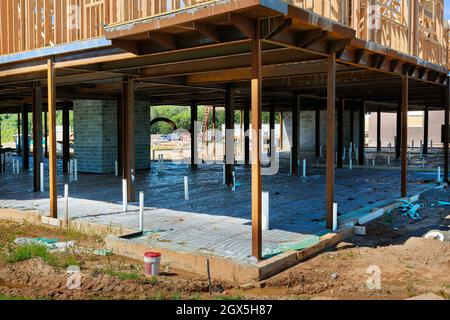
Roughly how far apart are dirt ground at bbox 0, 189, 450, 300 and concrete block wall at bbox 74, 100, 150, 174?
1283 centimetres

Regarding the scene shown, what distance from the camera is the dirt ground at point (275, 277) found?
6.61 m

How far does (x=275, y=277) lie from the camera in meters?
7.44

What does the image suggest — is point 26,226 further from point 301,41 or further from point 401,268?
point 401,268

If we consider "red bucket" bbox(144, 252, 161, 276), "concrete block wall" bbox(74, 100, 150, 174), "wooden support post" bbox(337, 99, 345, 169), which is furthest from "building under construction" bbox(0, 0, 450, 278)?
"wooden support post" bbox(337, 99, 345, 169)

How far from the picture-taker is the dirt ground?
6605 millimetres

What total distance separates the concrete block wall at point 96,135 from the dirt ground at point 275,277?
12834mm

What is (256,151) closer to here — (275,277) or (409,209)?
(275,277)

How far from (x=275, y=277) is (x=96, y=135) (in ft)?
55.2

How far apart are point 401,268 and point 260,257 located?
2354mm

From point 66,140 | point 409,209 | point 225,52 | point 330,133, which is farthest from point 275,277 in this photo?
point 66,140

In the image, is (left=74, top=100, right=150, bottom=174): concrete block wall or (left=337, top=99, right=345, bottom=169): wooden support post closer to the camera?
(left=74, top=100, right=150, bottom=174): concrete block wall

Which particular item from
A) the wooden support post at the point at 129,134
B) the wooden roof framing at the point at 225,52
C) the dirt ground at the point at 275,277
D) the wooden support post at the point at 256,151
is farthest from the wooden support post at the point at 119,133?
the wooden support post at the point at 256,151

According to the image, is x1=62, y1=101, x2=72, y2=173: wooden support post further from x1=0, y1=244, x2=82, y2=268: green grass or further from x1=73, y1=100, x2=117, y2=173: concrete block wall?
x1=0, y1=244, x2=82, y2=268: green grass
